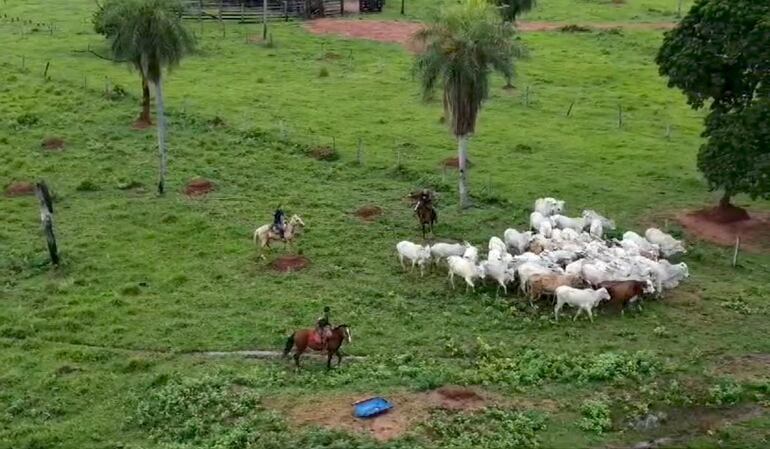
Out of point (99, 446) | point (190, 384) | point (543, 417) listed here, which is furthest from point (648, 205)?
point (99, 446)

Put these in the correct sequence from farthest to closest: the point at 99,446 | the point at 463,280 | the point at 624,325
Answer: the point at 463,280
the point at 624,325
the point at 99,446

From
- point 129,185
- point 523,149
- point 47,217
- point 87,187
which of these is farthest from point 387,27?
point 47,217

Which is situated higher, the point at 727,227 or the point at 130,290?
the point at 727,227

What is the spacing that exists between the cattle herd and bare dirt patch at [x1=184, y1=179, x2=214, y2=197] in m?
9.47

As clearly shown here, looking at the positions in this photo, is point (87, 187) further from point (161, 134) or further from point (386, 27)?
point (386, 27)

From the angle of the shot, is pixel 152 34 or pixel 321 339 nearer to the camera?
pixel 321 339

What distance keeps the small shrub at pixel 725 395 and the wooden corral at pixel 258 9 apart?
165ft

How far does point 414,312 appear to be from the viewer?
2495 cm

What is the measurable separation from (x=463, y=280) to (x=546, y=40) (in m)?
36.2

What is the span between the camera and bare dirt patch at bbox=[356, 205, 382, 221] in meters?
31.9

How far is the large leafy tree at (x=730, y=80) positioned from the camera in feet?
95.2

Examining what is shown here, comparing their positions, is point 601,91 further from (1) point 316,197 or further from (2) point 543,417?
(2) point 543,417

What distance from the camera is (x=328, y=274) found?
27.5 metres

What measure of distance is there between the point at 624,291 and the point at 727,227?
8.27 metres
